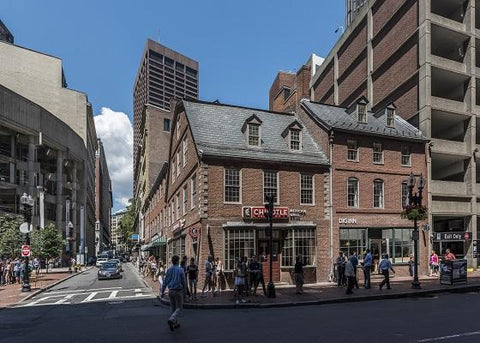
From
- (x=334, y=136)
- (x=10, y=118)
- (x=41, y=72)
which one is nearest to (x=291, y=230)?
(x=334, y=136)

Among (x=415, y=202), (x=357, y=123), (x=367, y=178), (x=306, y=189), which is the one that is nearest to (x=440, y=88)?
(x=357, y=123)

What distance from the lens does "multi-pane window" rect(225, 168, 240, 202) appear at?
24.0m

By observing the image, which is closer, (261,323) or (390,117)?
(261,323)

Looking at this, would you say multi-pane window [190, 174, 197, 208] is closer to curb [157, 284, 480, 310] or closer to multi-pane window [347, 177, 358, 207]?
curb [157, 284, 480, 310]

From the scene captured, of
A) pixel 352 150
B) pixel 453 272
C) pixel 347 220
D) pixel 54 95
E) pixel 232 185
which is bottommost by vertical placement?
pixel 453 272

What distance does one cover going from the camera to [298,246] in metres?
24.8

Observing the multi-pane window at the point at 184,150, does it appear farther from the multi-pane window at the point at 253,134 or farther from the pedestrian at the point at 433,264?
the pedestrian at the point at 433,264

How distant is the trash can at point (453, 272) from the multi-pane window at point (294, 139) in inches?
403

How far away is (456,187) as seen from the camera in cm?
3272

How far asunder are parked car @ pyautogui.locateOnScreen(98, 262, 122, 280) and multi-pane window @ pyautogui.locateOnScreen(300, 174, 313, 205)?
671 inches

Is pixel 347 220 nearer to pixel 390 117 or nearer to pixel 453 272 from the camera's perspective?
pixel 453 272

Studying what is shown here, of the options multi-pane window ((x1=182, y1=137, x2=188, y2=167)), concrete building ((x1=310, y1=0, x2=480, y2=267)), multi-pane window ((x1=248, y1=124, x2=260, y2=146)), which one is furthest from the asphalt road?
concrete building ((x1=310, y1=0, x2=480, y2=267))

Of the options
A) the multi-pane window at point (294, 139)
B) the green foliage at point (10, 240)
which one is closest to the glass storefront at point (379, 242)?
the multi-pane window at point (294, 139)

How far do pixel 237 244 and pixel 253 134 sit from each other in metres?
6.54
